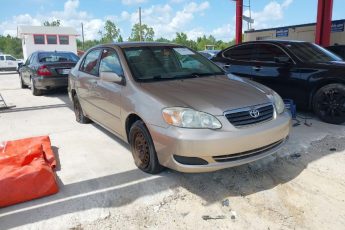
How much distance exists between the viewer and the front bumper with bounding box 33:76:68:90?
8.80m

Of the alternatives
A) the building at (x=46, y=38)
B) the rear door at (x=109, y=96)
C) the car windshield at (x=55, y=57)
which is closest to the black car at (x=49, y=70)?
the car windshield at (x=55, y=57)

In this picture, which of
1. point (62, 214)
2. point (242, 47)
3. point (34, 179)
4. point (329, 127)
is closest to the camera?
point (62, 214)

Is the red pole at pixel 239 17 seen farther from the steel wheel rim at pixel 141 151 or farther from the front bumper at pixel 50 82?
the steel wheel rim at pixel 141 151

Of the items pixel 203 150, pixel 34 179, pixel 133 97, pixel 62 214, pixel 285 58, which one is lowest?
pixel 62 214

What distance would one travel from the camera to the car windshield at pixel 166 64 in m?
3.87

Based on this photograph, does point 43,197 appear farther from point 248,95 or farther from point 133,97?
point 248,95

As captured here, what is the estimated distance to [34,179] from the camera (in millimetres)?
3072

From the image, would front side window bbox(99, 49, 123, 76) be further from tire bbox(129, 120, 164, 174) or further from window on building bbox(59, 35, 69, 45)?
window on building bbox(59, 35, 69, 45)

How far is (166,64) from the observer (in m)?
4.15

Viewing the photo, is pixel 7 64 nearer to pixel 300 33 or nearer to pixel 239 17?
pixel 239 17

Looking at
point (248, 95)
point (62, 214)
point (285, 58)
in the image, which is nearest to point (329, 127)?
point (285, 58)

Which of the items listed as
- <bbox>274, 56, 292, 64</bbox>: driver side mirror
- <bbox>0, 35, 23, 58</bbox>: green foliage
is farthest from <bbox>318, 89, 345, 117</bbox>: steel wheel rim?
<bbox>0, 35, 23, 58</bbox>: green foliage

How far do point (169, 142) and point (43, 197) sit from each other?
139cm

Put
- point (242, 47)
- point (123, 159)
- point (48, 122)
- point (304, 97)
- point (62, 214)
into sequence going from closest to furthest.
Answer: point (62, 214)
point (123, 159)
point (304, 97)
point (48, 122)
point (242, 47)
